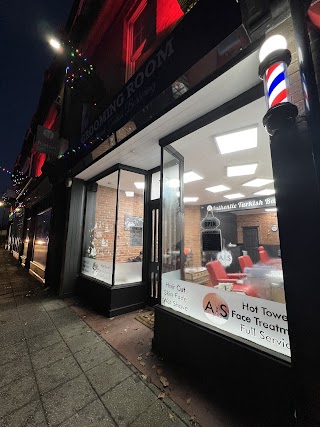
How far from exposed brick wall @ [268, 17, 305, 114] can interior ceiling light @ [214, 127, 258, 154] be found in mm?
1491

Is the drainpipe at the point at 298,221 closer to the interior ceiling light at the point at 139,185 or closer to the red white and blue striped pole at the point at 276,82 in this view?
the red white and blue striped pole at the point at 276,82

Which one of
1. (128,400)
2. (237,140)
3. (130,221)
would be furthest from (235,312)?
(130,221)

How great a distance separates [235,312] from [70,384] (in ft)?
7.10

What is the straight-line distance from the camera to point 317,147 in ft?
4.86

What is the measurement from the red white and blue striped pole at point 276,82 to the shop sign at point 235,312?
5.59 feet

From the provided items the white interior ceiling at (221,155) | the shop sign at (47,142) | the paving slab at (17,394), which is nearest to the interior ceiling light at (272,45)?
the white interior ceiling at (221,155)

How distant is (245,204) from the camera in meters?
8.59

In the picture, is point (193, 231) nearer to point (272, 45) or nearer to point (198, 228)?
point (198, 228)

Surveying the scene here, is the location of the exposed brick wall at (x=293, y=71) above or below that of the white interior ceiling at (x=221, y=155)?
below

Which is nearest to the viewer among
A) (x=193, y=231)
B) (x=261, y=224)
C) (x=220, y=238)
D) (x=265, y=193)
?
(x=220, y=238)

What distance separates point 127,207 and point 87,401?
442cm

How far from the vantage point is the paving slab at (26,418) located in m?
1.76

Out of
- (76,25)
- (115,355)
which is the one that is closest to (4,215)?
(76,25)

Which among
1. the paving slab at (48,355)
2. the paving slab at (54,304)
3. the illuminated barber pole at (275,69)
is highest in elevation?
the illuminated barber pole at (275,69)
